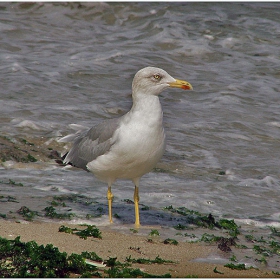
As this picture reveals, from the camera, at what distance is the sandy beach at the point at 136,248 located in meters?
5.06

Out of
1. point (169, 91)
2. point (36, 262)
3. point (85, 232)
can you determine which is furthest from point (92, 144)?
point (169, 91)

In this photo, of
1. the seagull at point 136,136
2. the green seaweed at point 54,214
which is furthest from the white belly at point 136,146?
the green seaweed at point 54,214

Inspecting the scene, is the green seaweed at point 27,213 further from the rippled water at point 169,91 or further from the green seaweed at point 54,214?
the rippled water at point 169,91

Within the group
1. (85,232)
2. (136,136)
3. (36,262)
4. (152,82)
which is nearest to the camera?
(36,262)

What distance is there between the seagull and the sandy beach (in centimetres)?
75

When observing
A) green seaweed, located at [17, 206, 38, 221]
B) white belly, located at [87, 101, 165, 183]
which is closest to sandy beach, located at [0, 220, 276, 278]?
green seaweed, located at [17, 206, 38, 221]

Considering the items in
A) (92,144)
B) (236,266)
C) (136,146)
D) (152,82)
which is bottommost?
(236,266)

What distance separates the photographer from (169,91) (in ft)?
45.1

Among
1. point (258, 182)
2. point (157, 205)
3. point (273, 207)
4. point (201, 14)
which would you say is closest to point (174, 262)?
point (157, 205)

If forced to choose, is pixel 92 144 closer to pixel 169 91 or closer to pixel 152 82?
pixel 152 82

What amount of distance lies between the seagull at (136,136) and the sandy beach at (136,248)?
0.75 metres

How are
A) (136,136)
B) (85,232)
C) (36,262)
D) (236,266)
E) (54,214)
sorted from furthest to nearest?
1. (54,214)
2. (136,136)
3. (85,232)
4. (236,266)
5. (36,262)

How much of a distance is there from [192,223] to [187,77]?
7790 millimetres

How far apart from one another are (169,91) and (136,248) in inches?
332
